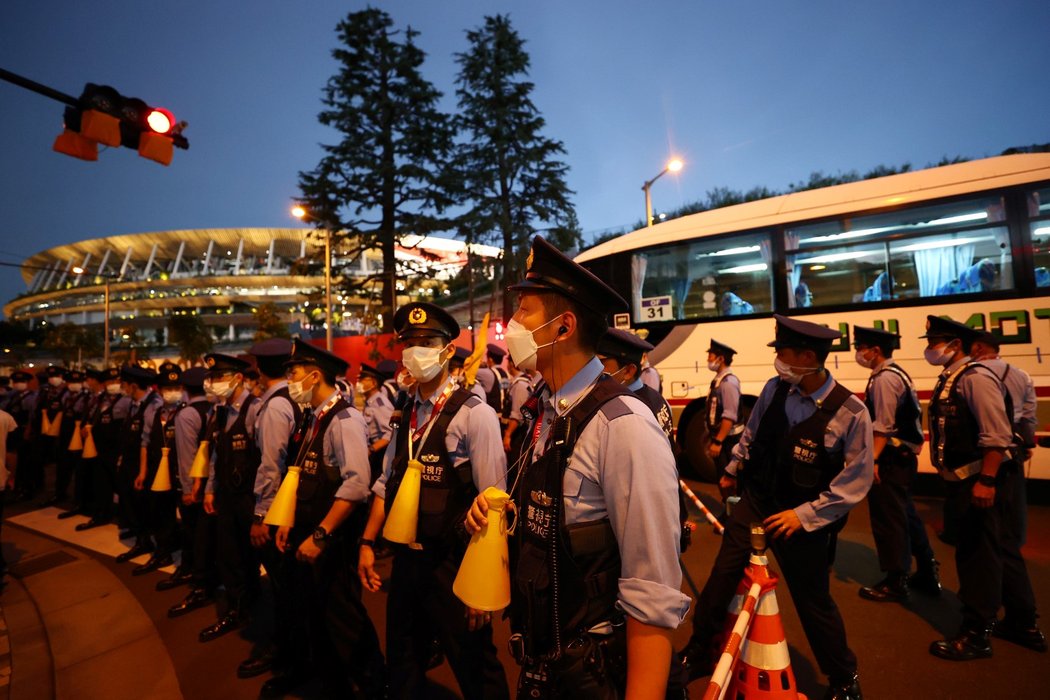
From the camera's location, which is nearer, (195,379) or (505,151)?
(195,379)

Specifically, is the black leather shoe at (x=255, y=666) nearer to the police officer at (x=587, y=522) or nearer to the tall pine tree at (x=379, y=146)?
the police officer at (x=587, y=522)

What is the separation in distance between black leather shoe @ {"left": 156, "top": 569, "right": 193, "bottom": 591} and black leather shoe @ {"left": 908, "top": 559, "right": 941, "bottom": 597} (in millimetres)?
6719

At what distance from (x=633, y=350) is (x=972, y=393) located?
2.39 m

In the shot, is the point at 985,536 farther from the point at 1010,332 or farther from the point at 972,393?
the point at 1010,332

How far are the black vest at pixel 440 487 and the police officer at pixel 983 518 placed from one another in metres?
3.34

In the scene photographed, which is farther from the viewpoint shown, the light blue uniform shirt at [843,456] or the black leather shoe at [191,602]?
the black leather shoe at [191,602]

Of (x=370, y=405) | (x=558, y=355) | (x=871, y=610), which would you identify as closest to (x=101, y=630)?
(x=370, y=405)

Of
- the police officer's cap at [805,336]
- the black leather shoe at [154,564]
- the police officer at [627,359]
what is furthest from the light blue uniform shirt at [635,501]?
the black leather shoe at [154,564]

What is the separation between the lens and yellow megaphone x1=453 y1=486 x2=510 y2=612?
1517 mm

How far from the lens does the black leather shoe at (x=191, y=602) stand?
4.30 meters

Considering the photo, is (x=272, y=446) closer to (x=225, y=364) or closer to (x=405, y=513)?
(x=405, y=513)

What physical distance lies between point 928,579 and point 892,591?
0.40 metres

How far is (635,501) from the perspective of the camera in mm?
1301

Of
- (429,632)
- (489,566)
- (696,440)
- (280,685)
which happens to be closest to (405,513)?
(429,632)
